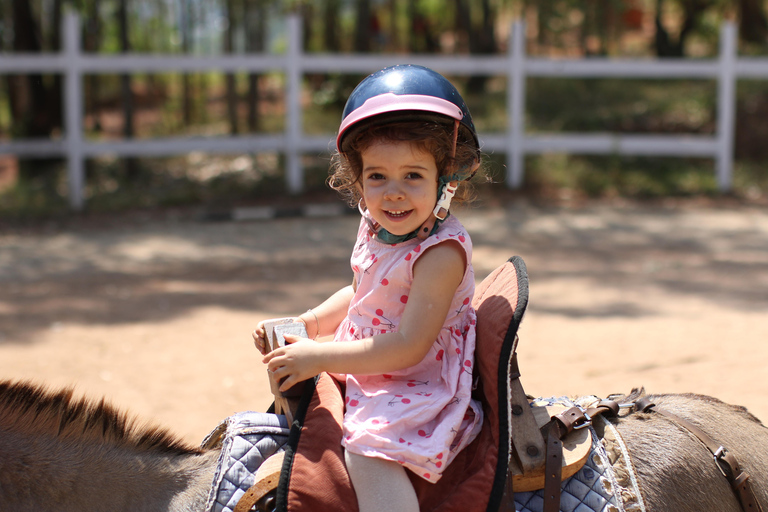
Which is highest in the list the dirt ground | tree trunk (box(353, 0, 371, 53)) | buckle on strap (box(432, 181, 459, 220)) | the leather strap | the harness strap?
tree trunk (box(353, 0, 371, 53))

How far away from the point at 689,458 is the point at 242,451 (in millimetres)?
1138

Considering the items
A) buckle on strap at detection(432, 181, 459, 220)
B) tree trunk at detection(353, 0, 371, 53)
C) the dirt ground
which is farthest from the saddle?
tree trunk at detection(353, 0, 371, 53)

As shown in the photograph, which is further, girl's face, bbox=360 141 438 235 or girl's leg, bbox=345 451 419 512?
girl's face, bbox=360 141 438 235

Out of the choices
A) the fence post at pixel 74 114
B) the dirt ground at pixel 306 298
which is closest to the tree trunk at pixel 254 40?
the fence post at pixel 74 114

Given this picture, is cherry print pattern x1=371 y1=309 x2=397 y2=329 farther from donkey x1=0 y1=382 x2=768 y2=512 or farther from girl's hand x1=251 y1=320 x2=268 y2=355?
donkey x1=0 y1=382 x2=768 y2=512

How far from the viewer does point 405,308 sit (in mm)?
1858

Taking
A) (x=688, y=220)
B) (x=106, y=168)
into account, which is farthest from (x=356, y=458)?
(x=106, y=168)

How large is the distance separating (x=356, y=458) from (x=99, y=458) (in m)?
0.60

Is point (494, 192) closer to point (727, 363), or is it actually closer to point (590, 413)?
point (727, 363)

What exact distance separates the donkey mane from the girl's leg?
0.50 metres

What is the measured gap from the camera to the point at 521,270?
1.97 m

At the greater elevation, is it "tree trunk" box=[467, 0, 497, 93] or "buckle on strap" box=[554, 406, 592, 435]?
"tree trunk" box=[467, 0, 497, 93]

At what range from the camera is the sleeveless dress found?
1.73m

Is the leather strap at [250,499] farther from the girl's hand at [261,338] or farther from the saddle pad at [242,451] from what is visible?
the girl's hand at [261,338]
